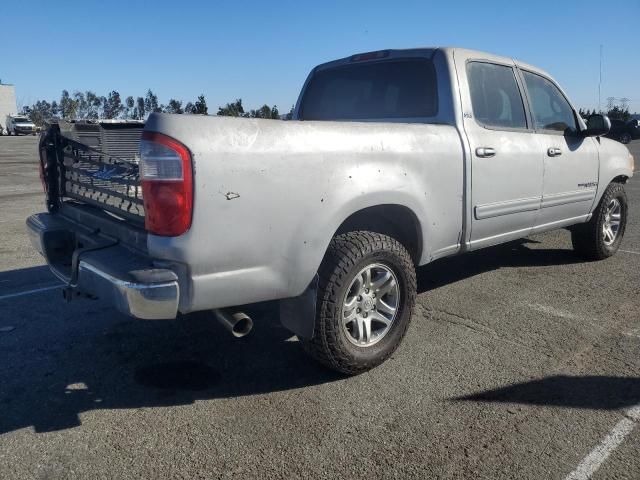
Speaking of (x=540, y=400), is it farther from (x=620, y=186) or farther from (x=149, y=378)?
(x=620, y=186)

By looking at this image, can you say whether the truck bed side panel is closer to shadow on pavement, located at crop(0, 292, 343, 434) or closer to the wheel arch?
the wheel arch

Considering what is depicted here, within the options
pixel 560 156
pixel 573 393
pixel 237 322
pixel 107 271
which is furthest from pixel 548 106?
pixel 107 271

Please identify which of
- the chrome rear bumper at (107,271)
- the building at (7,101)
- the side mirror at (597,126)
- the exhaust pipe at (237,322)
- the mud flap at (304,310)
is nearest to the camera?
the chrome rear bumper at (107,271)

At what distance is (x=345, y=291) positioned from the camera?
10.7ft

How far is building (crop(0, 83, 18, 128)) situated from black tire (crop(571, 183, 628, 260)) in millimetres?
75834

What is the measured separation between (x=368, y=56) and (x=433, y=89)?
779 millimetres

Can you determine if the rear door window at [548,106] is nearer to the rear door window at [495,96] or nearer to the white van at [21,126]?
the rear door window at [495,96]

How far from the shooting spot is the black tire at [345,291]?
319 cm

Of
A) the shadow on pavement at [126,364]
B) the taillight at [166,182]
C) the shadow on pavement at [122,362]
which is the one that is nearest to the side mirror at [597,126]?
the shadow on pavement at [122,362]

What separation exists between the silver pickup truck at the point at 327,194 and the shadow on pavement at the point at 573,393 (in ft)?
2.47

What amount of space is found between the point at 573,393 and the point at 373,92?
2.73m

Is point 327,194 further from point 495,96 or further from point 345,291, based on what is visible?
point 495,96

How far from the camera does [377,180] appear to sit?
333cm

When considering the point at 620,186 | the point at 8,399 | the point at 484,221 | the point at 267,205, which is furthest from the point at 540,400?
the point at 620,186
